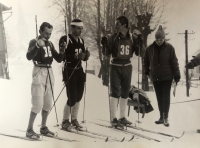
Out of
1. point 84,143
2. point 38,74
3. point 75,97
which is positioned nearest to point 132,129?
point 84,143

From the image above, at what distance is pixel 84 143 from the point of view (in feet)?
5.55

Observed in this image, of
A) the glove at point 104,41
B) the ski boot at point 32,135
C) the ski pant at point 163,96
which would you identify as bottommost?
the ski boot at point 32,135

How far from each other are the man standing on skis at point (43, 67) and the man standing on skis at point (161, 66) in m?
0.61

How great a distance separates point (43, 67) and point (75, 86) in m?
0.25

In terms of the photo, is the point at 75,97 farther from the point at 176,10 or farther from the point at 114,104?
the point at 176,10

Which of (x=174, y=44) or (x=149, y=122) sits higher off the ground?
(x=174, y=44)

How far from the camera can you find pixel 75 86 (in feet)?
5.50

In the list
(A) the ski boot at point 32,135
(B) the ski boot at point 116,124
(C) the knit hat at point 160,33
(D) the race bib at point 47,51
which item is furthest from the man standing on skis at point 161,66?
(A) the ski boot at point 32,135

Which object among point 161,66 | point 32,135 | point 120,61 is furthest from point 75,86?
point 161,66

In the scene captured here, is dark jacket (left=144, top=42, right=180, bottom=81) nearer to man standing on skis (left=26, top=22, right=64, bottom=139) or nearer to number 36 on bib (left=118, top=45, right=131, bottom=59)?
number 36 on bib (left=118, top=45, right=131, bottom=59)

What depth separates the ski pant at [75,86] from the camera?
1.67 metres

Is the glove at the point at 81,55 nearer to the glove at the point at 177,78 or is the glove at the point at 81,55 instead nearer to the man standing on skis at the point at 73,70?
the man standing on skis at the point at 73,70

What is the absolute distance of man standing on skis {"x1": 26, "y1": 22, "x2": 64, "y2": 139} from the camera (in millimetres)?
1652

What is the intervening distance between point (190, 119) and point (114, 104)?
1.76 ft
